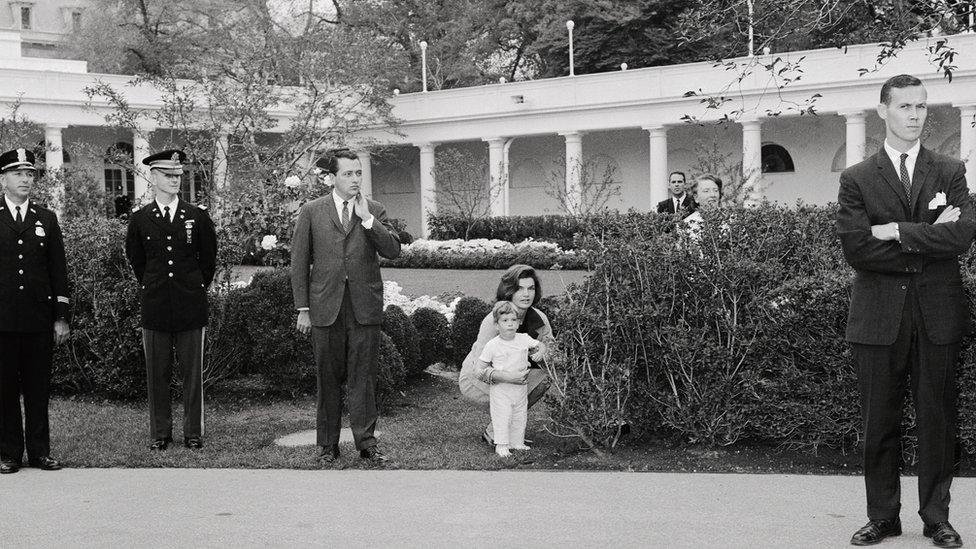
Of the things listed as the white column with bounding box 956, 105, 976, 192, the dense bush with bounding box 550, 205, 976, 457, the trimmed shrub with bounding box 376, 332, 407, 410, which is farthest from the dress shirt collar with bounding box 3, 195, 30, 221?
the white column with bounding box 956, 105, 976, 192

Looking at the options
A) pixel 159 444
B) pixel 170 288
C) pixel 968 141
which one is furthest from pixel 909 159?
pixel 968 141

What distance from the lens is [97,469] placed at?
683 centimetres

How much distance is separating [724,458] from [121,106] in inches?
410

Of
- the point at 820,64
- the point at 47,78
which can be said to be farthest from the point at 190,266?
the point at 47,78

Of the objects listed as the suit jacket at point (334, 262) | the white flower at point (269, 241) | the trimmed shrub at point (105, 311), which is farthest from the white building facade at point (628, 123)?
the suit jacket at point (334, 262)

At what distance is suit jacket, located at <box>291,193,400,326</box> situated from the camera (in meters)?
7.09

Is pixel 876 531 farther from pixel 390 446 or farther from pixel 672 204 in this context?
pixel 672 204

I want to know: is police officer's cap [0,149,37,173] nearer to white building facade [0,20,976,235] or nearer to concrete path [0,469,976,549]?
concrete path [0,469,976,549]

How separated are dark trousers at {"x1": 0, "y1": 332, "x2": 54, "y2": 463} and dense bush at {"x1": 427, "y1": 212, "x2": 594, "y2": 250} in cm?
2390

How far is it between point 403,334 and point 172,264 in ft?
8.62

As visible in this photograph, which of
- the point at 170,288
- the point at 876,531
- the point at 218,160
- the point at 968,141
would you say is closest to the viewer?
the point at 876,531

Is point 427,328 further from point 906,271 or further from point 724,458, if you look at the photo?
point 906,271

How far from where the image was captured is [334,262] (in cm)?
711

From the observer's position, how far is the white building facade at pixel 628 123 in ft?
98.2
